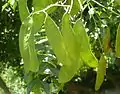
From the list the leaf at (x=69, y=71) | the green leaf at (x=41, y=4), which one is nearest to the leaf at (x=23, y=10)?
the green leaf at (x=41, y=4)

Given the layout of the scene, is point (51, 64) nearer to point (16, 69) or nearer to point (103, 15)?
point (103, 15)

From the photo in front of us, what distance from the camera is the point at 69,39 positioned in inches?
24.3

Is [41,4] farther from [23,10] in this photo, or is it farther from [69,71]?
[69,71]

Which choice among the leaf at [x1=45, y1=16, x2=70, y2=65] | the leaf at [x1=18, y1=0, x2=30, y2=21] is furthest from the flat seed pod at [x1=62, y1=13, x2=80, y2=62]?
the leaf at [x1=18, y1=0, x2=30, y2=21]

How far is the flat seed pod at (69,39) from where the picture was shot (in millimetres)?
612

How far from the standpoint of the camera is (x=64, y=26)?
2.02ft

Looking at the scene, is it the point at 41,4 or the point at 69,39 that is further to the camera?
the point at 41,4

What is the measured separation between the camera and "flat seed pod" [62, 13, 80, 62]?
0.61 meters

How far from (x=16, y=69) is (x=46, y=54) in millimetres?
1896

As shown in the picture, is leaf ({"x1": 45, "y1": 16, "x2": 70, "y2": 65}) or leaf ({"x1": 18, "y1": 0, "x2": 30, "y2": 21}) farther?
leaf ({"x1": 18, "y1": 0, "x2": 30, "y2": 21})

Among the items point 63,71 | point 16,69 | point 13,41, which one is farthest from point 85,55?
point 16,69

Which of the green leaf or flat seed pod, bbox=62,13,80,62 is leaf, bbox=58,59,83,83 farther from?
the green leaf

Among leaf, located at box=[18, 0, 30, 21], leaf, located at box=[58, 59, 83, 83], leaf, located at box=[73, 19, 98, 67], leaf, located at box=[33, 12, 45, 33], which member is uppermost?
leaf, located at box=[18, 0, 30, 21]

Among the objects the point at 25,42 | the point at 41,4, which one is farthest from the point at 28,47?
the point at 41,4
